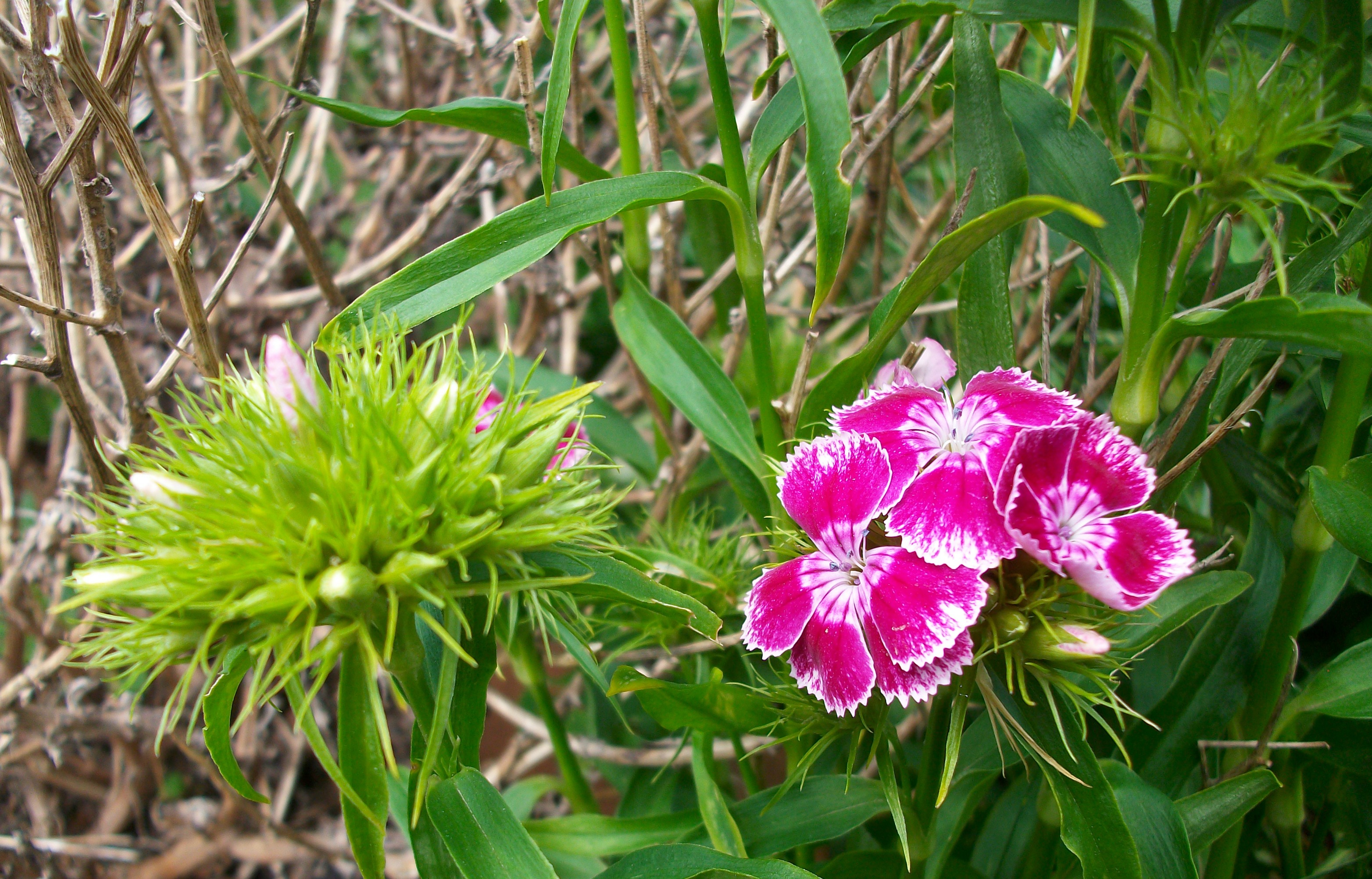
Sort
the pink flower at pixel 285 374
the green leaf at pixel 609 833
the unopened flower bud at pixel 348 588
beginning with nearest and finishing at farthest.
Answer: the unopened flower bud at pixel 348 588
the pink flower at pixel 285 374
the green leaf at pixel 609 833

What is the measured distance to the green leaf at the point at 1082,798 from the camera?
76cm

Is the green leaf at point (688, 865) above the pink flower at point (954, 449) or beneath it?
beneath

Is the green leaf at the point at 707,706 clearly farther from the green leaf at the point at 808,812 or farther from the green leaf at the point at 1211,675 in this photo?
the green leaf at the point at 1211,675

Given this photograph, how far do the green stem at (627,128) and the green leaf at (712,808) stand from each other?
55cm

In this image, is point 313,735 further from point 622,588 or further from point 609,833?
point 609,833

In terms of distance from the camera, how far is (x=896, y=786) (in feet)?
2.59

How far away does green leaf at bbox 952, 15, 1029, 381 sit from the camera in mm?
888

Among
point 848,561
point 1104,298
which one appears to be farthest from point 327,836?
point 1104,298

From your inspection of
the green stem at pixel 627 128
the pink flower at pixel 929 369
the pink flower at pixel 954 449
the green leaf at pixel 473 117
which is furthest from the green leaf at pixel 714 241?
the pink flower at pixel 954 449

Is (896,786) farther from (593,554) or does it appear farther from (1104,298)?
(1104,298)

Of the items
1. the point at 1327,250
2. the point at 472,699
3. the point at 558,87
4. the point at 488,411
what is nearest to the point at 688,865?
the point at 472,699

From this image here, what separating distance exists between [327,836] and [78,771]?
0.54m

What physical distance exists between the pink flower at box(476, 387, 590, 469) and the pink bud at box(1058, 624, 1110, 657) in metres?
0.41

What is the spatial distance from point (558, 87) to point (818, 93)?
22 cm
